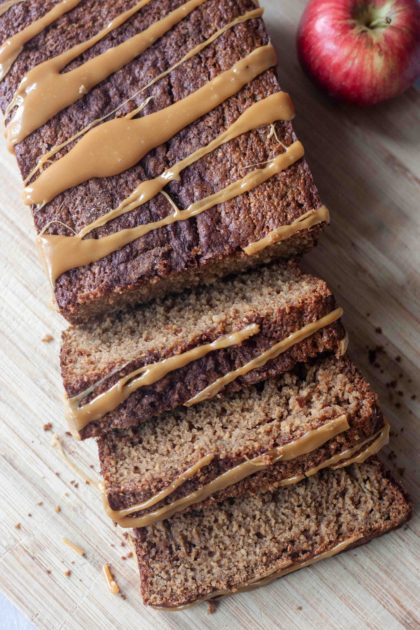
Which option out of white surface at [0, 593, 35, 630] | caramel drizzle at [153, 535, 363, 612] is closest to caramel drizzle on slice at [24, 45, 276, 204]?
caramel drizzle at [153, 535, 363, 612]

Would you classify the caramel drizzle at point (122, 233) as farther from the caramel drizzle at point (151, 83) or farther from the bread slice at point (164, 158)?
the caramel drizzle at point (151, 83)

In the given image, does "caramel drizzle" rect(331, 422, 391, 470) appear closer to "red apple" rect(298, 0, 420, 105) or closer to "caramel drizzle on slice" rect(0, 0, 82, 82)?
"red apple" rect(298, 0, 420, 105)

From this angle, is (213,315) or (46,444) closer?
(213,315)

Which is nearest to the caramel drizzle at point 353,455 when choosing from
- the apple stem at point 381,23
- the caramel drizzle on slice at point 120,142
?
the caramel drizzle on slice at point 120,142

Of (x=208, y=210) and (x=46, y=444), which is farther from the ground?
(x=208, y=210)

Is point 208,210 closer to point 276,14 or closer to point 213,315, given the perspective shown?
point 213,315

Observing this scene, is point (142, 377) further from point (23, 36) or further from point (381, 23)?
point (381, 23)

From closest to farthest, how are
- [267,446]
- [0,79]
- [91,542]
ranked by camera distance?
[267,446] < [0,79] < [91,542]

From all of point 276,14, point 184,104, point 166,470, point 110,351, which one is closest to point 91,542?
point 166,470
